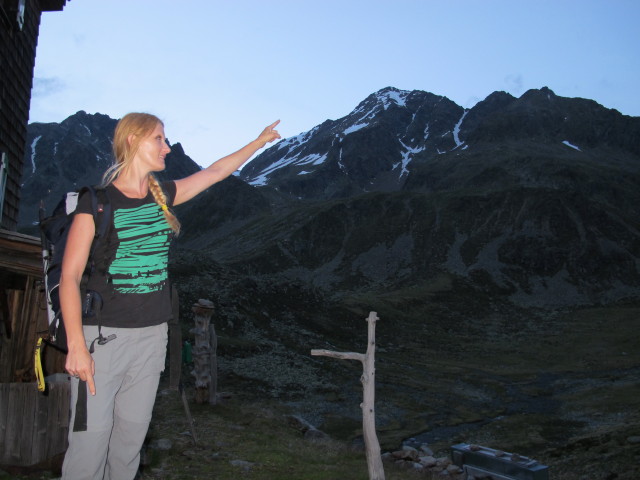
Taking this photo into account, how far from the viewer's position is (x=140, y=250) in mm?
3273

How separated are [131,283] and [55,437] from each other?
4658 mm

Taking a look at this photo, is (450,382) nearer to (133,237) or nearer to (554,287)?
(133,237)

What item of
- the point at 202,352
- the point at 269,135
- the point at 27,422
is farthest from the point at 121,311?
the point at 202,352

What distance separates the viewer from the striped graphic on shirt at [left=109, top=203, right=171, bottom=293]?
3.18 meters

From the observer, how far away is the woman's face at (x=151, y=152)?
11.3 feet

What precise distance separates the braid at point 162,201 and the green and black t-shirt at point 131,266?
5 centimetres

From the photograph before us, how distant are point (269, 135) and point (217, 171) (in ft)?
2.21

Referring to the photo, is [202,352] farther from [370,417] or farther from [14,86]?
[14,86]

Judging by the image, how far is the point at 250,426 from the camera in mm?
13352

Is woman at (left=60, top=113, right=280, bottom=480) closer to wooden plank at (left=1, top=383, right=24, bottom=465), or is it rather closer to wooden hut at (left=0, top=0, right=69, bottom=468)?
wooden hut at (left=0, top=0, right=69, bottom=468)

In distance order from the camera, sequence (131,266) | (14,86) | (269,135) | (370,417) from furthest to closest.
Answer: (14,86) → (370,417) → (269,135) → (131,266)

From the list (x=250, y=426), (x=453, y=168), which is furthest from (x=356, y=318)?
(x=453, y=168)

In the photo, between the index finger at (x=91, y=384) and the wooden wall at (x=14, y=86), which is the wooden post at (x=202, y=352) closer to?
the wooden wall at (x=14, y=86)

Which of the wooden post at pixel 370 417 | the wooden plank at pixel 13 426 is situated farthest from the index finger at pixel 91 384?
the wooden post at pixel 370 417
